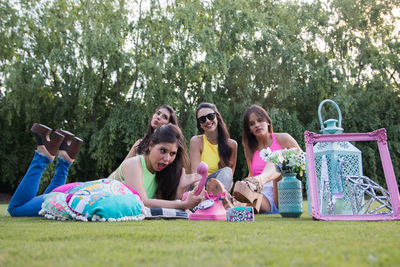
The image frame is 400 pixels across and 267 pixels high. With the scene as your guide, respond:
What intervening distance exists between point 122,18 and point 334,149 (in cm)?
980

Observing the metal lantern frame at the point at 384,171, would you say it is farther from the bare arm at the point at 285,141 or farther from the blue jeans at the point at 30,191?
the blue jeans at the point at 30,191

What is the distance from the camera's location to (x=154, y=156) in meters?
3.29

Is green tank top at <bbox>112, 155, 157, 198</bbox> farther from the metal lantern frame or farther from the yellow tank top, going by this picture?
the metal lantern frame

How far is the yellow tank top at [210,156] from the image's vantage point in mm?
4375

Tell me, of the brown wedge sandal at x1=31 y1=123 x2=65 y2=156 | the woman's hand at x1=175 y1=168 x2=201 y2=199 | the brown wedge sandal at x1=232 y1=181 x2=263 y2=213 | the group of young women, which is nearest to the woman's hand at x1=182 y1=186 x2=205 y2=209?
the group of young women

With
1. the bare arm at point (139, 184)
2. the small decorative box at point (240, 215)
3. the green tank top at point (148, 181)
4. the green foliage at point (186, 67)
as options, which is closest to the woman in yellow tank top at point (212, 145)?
the green tank top at point (148, 181)

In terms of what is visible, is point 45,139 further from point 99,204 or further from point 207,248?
point 207,248

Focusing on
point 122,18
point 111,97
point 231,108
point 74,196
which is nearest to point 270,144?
point 74,196

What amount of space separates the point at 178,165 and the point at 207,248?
2.22 metres

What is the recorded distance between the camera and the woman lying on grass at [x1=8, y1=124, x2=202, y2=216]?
323cm

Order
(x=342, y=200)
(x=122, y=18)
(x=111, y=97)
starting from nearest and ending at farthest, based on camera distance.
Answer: (x=342, y=200) → (x=122, y=18) → (x=111, y=97)

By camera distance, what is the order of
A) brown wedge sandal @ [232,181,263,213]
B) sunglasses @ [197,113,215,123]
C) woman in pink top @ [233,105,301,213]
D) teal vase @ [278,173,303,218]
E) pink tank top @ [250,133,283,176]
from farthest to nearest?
sunglasses @ [197,113,215,123]
pink tank top @ [250,133,283,176]
woman in pink top @ [233,105,301,213]
teal vase @ [278,173,303,218]
brown wedge sandal @ [232,181,263,213]

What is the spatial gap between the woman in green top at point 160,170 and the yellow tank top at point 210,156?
2.51 feet

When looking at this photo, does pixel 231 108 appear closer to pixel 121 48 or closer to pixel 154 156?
pixel 121 48
